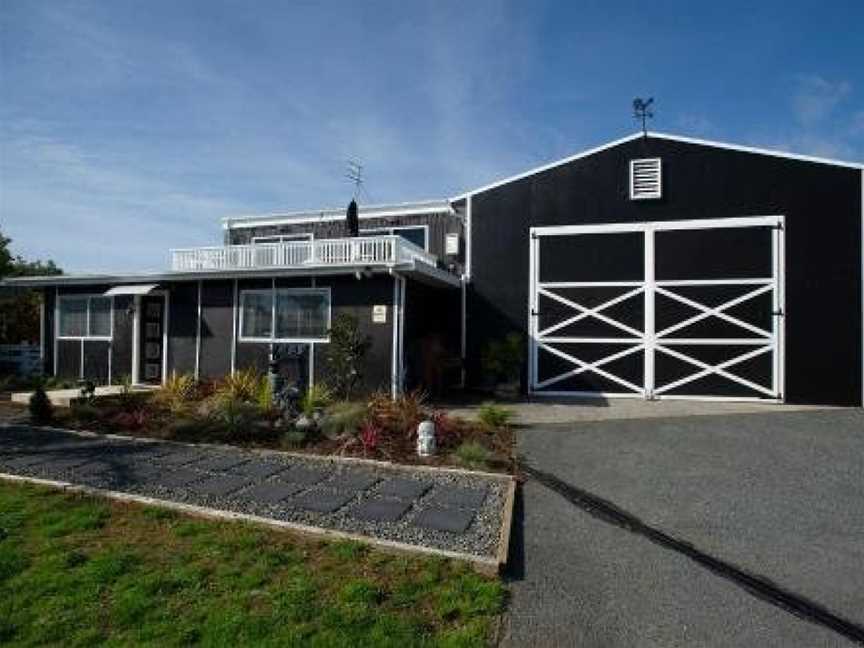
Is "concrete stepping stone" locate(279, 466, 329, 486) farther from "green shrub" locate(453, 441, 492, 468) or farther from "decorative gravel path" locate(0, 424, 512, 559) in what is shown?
"green shrub" locate(453, 441, 492, 468)

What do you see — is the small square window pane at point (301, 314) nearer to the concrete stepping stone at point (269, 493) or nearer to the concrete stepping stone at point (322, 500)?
the concrete stepping stone at point (269, 493)

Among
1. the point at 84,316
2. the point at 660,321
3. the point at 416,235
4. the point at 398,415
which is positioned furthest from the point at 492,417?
the point at 84,316

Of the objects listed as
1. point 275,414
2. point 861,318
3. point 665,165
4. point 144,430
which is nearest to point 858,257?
point 861,318

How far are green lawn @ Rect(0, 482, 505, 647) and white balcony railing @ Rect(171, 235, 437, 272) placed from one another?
7876 mm

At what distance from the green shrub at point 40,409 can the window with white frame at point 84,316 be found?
18.7 feet

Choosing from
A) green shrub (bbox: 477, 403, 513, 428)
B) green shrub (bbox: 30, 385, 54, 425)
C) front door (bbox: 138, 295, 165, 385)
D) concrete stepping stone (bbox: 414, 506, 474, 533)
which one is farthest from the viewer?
front door (bbox: 138, 295, 165, 385)

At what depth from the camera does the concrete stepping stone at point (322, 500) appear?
5637 mm

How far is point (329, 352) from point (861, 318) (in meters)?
10.8

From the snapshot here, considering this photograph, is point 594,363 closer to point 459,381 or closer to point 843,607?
point 459,381

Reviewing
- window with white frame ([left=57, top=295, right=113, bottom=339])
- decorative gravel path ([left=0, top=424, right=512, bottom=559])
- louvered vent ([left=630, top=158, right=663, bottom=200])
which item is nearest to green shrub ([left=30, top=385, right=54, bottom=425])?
decorative gravel path ([left=0, top=424, right=512, bottom=559])

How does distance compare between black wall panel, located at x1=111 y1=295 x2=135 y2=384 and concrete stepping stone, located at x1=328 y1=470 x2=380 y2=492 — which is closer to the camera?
concrete stepping stone, located at x1=328 y1=470 x2=380 y2=492

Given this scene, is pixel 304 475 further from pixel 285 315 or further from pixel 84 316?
pixel 84 316

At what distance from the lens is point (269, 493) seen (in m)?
6.09

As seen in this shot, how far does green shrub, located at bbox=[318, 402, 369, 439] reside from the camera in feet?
28.5
